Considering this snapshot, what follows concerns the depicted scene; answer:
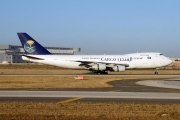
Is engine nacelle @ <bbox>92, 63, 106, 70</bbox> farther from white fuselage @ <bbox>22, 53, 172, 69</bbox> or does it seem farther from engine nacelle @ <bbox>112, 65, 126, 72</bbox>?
white fuselage @ <bbox>22, 53, 172, 69</bbox>

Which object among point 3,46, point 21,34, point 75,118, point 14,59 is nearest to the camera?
Result: point 75,118

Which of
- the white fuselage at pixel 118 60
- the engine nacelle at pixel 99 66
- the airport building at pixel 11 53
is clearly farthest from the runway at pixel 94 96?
the airport building at pixel 11 53

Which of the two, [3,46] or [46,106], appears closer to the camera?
[46,106]

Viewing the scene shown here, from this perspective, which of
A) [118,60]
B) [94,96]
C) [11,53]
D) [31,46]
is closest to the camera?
[94,96]

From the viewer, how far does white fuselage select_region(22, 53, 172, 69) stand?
54.0 metres

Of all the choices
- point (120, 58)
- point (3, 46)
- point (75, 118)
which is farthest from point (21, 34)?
point (3, 46)

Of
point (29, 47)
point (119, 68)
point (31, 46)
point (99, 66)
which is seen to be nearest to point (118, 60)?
point (119, 68)

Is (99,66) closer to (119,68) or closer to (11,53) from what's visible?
(119,68)

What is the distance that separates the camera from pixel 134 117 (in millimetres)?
12672

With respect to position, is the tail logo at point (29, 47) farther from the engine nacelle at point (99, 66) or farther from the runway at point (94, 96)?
the runway at point (94, 96)

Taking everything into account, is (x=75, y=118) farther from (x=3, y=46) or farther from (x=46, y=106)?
(x=3, y=46)

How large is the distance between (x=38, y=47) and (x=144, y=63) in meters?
17.9

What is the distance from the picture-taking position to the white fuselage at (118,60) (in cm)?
5400

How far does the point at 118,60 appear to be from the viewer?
177ft
